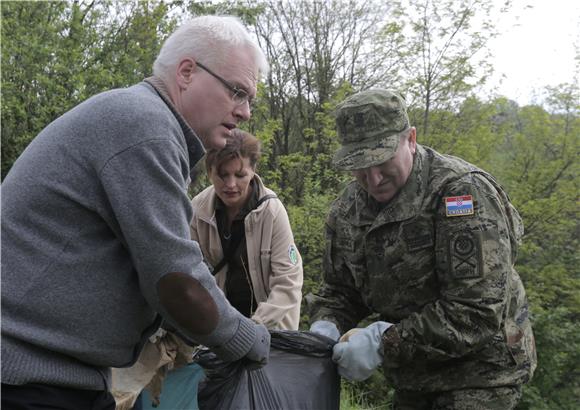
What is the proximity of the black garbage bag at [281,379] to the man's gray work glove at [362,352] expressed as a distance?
0.29 feet

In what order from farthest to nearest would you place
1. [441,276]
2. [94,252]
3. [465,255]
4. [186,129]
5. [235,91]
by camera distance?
[441,276], [465,255], [235,91], [186,129], [94,252]

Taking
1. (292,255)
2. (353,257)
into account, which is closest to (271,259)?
(292,255)

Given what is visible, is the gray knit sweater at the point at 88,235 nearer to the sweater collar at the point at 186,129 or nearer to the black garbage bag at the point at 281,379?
the sweater collar at the point at 186,129

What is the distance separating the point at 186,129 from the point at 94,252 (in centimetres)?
41

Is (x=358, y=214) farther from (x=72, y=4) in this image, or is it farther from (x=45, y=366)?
(x=72, y=4)

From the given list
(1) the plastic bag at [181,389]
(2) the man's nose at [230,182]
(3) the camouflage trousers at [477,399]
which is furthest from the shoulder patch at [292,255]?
(3) the camouflage trousers at [477,399]

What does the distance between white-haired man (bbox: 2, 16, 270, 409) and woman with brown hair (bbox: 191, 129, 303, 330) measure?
55.7 inches

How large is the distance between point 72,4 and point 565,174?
348 inches

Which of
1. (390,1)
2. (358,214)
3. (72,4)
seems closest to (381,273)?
(358,214)

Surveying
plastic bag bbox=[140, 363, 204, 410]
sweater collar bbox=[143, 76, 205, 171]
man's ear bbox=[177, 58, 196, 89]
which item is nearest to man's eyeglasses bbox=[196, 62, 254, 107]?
man's ear bbox=[177, 58, 196, 89]

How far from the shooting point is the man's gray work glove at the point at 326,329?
2.38 metres

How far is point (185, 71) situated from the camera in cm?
170

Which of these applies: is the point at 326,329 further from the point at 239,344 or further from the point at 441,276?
the point at 239,344

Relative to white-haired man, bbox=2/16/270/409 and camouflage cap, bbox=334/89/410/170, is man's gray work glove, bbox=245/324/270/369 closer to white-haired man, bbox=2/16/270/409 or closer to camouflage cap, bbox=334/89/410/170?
white-haired man, bbox=2/16/270/409
